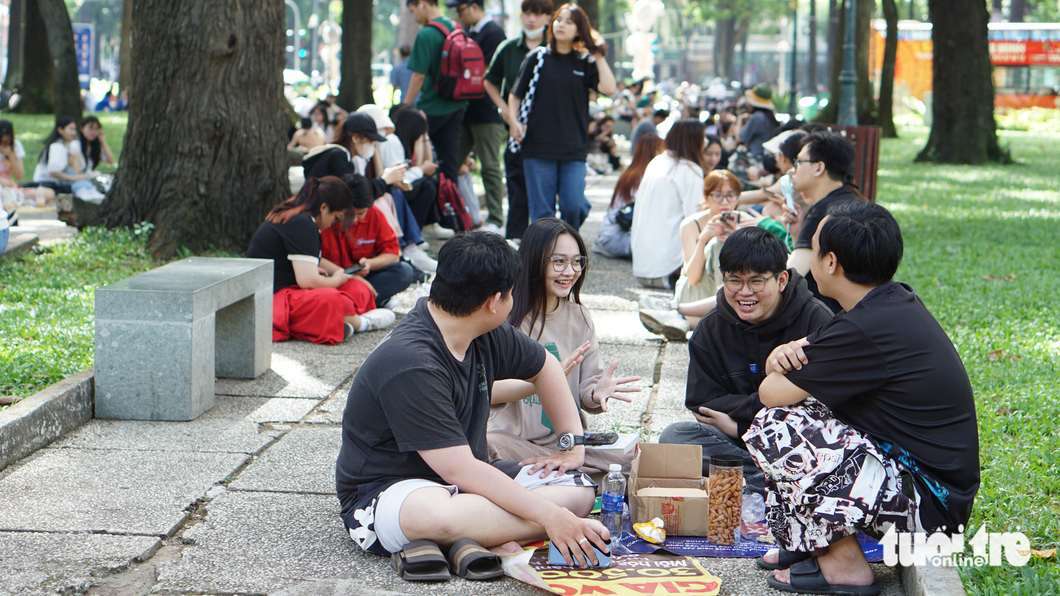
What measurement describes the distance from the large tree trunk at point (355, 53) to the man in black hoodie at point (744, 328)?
55.0ft

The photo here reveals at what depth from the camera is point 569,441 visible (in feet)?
11.4

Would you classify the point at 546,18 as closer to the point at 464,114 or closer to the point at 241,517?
the point at 464,114

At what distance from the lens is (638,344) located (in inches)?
249

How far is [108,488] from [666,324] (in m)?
3.50

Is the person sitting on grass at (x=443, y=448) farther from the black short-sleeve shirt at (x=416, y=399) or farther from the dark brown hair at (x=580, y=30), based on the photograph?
the dark brown hair at (x=580, y=30)

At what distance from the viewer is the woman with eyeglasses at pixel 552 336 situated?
12.5 ft

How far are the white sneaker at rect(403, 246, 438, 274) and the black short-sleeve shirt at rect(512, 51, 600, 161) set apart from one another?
3.80 feet

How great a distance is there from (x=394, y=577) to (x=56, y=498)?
56.4 inches

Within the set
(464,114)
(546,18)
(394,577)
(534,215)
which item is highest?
(546,18)

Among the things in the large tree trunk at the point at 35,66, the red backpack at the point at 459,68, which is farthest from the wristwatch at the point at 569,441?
the large tree trunk at the point at 35,66

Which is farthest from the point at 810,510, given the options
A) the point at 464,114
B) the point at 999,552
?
the point at 464,114

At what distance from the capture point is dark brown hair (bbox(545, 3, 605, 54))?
770 cm

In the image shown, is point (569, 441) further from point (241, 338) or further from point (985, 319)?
point (985, 319)

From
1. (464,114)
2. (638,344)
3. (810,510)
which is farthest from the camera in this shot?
(464,114)
